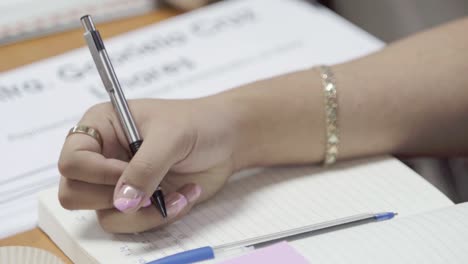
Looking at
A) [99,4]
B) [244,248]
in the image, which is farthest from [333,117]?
[99,4]

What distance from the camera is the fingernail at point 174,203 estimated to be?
25.9 inches

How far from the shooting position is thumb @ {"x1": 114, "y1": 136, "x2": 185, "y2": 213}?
625 millimetres

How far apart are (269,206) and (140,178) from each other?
13cm

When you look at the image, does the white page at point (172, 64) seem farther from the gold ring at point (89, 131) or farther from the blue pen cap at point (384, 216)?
the blue pen cap at point (384, 216)

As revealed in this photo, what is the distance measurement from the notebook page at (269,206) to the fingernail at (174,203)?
0.02 m

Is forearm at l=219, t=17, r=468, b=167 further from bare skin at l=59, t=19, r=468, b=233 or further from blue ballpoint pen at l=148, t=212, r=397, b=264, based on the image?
blue ballpoint pen at l=148, t=212, r=397, b=264

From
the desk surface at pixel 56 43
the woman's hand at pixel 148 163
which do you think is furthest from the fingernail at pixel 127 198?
the desk surface at pixel 56 43

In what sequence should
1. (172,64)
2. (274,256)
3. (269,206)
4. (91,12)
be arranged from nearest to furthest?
1. (274,256)
2. (269,206)
3. (172,64)
4. (91,12)

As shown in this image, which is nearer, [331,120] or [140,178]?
[140,178]

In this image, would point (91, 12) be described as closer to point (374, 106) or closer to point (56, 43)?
point (56, 43)

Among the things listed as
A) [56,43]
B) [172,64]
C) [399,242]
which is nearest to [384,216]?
[399,242]

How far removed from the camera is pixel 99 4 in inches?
42.8

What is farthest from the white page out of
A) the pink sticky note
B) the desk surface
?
the pink sticky note

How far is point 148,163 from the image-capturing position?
63 centimetres
